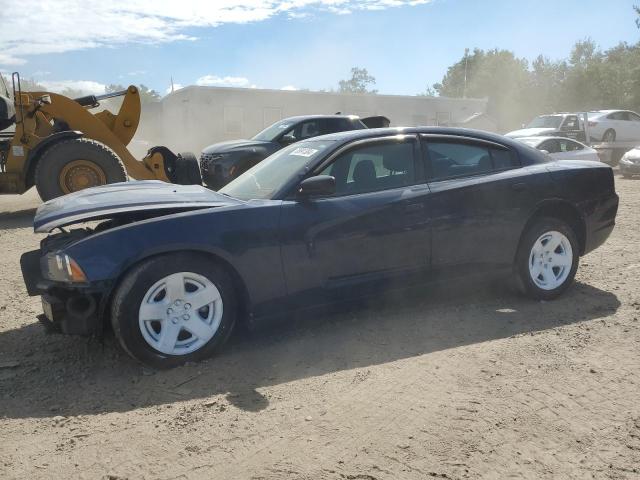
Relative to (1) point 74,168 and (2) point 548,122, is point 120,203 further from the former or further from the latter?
(2) point 548,122

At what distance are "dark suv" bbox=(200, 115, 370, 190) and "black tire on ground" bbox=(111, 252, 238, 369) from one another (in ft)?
21.9

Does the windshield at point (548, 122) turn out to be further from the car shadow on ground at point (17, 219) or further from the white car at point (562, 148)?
the car shadow on ground at point (17, 219)

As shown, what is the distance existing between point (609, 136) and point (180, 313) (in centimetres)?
2067

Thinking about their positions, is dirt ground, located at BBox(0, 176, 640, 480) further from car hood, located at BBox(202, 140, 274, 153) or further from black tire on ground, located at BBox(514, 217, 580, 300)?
car hood, located at BBox(202, 140, 274, 153)

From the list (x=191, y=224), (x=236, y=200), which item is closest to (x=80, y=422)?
(x=191, y=224)

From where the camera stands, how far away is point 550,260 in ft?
15.8

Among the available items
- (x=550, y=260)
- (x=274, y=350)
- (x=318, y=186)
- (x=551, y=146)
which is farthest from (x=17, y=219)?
(x=551, y=146)

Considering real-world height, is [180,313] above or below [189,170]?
below

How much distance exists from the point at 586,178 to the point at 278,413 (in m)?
3.56

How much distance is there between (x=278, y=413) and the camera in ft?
9.82

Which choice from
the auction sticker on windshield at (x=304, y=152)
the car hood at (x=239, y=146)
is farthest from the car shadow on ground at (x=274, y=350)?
the car hood at (x=239, y=146)

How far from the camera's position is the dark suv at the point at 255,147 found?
401 inches

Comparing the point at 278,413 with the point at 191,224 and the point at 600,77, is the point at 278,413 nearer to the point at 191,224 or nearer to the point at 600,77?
the point at 191,224

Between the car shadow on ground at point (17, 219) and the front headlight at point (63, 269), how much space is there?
6.42m
